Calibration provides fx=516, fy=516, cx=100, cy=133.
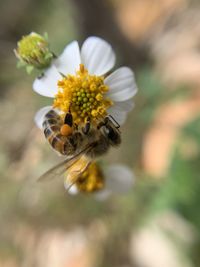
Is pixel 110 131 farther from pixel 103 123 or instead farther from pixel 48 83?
pixel 48 83

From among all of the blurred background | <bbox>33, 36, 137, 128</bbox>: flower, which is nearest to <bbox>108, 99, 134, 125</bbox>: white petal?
<bbox>33, 36, 137, 128</bbox>: flower

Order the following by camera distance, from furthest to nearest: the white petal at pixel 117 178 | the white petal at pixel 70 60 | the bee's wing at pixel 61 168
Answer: the white petal at pixel 117 178
the white petal at pixel 70 60
the bee's wing at pixel 61 168

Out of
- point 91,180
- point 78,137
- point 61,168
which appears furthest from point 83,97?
point 91,180

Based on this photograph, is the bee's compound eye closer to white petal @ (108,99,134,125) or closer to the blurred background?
white petal @ (108,99,134,125)

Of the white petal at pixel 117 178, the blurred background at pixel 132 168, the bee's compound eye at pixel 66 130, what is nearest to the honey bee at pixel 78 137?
the bee's compound eye at pixel 66 130

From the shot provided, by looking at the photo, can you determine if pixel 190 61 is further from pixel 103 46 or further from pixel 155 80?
pixel 103 46

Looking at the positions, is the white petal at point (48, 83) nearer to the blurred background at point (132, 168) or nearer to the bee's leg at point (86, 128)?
the bee's leg at point (86, 128)

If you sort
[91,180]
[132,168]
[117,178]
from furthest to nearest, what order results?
[132,168]
[117,178]
[91,180]
